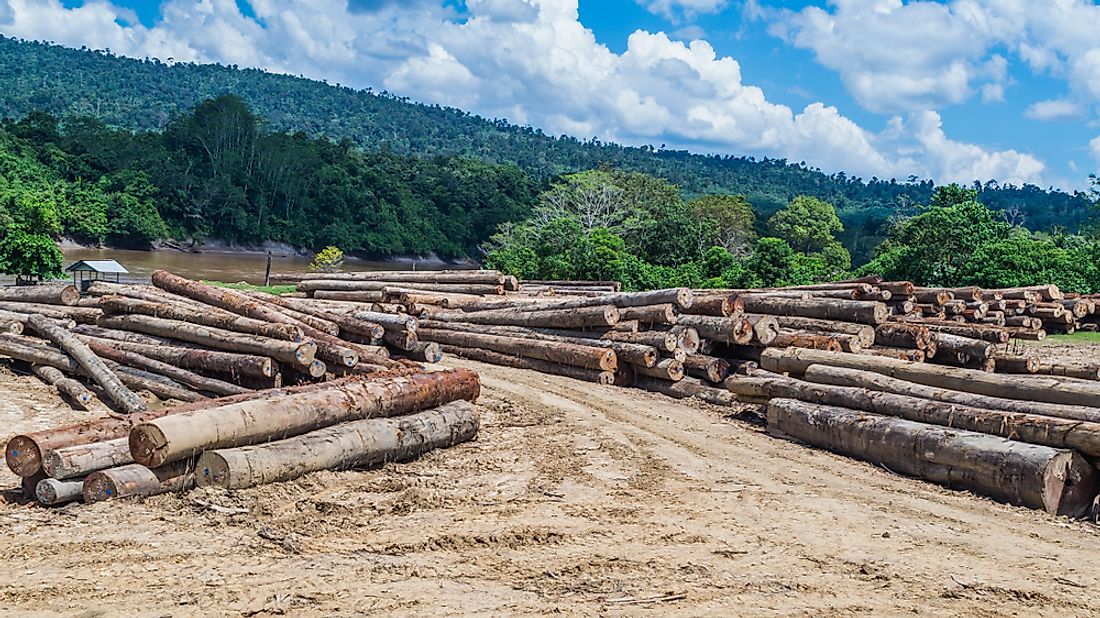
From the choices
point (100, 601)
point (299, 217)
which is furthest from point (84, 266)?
point (299, 217)

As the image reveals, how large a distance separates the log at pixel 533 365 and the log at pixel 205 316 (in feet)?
14.2

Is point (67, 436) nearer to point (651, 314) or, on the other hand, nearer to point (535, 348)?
point (535, 348)

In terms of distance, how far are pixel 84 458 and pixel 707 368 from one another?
8925 mm

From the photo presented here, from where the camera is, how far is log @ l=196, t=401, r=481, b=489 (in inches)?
277

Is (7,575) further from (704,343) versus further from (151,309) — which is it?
(704,343)

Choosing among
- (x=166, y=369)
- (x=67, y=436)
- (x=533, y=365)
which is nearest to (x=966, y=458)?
(x=67, y=436)

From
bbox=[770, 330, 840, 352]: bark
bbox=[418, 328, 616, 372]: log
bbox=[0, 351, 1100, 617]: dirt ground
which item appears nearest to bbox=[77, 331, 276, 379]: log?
bbox=[0, 351, 1100, 617]: dirt ground

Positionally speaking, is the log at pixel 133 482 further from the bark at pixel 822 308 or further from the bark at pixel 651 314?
the bark at pixel 822 308

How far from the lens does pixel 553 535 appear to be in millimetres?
6254

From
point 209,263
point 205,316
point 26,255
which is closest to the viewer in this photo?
point 205,316

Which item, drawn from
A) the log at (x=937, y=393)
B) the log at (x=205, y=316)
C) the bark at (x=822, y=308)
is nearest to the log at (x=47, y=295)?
the log at (x=205, y=316)

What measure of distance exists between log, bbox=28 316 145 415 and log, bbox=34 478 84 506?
14.6 feet

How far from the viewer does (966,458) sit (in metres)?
7.94

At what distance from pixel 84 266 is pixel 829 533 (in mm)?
26930
